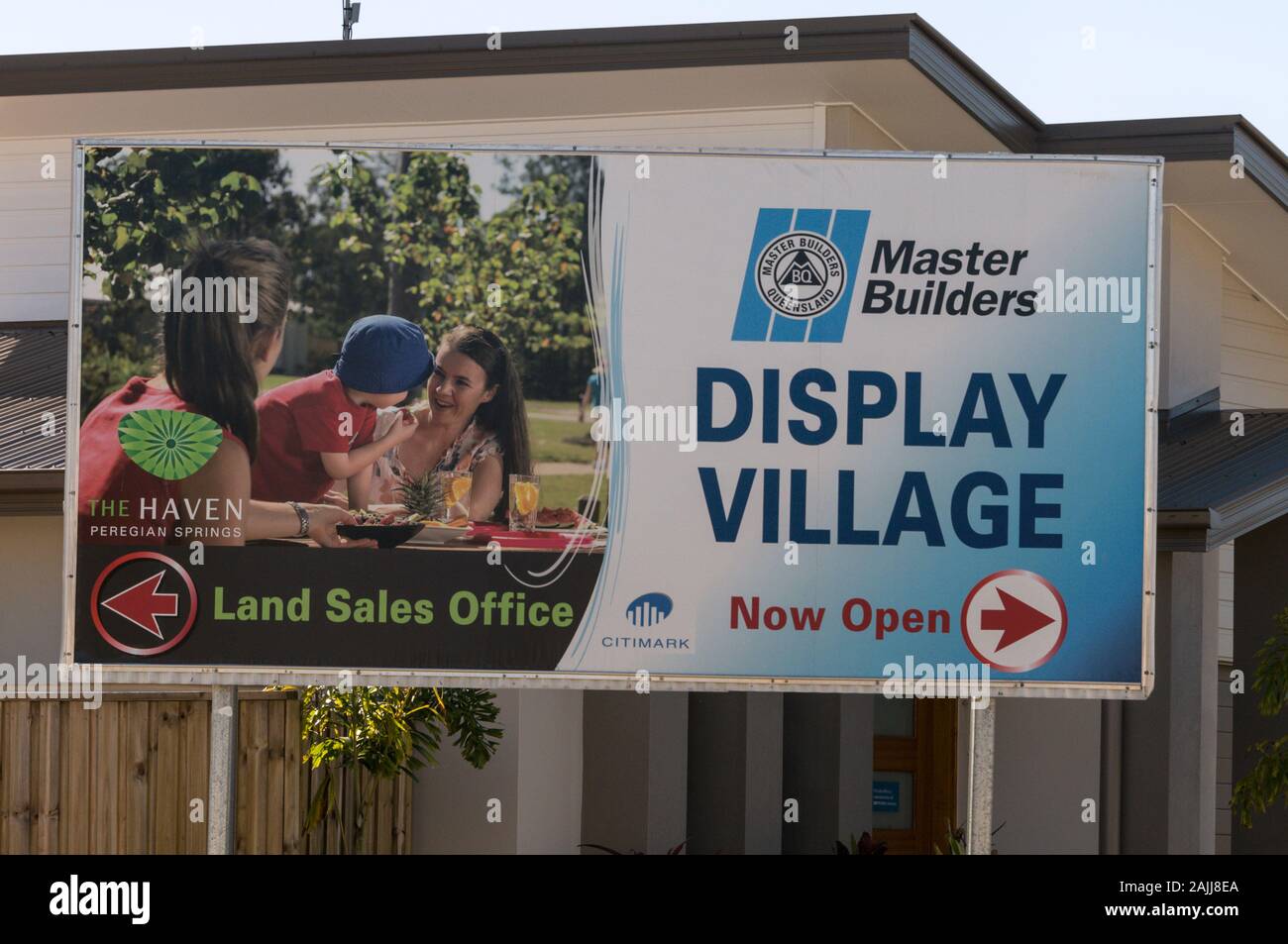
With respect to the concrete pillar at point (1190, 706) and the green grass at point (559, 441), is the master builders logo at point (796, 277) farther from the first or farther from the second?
the concrete pillar at point (1190, 706)

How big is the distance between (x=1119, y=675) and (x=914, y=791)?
22.4 feet

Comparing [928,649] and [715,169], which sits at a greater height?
[715,169]

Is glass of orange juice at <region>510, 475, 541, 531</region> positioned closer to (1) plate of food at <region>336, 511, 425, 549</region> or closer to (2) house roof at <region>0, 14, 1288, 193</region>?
(1) plate of food at <region>336, 511, 425, 549</region>

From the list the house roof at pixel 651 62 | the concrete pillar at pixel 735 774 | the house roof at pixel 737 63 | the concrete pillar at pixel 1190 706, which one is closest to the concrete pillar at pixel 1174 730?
the concrete pillar at pixel 1190 706

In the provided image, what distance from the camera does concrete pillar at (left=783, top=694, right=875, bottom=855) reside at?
36.1 ft

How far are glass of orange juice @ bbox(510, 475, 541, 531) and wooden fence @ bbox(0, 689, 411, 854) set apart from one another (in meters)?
2.59

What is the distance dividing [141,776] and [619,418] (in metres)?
3.34

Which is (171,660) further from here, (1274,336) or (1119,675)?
(1274,336)

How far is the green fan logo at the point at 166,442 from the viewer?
722 centimetres

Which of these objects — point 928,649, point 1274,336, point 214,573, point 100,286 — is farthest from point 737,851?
point 1274,336

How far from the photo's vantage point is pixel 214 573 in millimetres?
7199

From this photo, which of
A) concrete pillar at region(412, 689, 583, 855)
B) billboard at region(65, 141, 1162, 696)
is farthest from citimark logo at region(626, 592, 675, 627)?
concrete pillar at region(412, 689, 583, 855)

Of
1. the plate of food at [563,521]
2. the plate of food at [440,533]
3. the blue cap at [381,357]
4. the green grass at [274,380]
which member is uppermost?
the blue cap at [381,357]

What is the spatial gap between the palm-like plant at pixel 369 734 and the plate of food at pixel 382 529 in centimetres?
187
